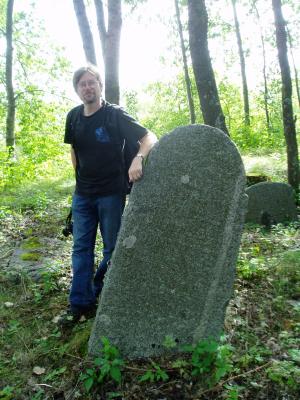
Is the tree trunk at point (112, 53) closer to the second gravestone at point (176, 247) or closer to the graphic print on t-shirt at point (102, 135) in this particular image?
the graphic print on t-shirt at point (102, 135)

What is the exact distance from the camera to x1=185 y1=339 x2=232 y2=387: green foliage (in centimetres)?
269

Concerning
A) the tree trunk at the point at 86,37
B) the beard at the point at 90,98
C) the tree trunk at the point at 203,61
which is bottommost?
the beard at the point at 90,98

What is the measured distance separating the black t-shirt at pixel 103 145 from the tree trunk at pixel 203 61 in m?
3.63

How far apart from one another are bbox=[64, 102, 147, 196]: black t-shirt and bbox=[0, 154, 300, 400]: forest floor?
1.37m

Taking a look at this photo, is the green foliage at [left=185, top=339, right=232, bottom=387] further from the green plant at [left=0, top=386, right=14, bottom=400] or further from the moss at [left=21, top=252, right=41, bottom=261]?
the moss at [left=21, top=252, right=41, bottom=261]

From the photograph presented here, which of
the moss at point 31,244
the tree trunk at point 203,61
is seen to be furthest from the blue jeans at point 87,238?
the tree trunk at point 203,61

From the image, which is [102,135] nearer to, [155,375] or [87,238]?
[87,238]

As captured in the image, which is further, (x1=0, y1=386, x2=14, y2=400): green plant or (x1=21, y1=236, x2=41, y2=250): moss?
(x1=21, y1=236, x2=41, y2=250): moss

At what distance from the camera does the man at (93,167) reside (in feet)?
10.7

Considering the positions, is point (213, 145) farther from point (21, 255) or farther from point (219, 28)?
point (219, 28)

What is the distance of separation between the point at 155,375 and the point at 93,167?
1.83 m

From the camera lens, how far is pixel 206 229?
2.93m

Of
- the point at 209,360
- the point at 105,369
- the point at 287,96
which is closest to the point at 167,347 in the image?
the point at 209,360

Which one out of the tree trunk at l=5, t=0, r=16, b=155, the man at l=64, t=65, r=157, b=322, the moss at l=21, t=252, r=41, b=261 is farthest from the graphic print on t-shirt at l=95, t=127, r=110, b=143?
the tree trunk at l=5, t=0, r=16, b=155
